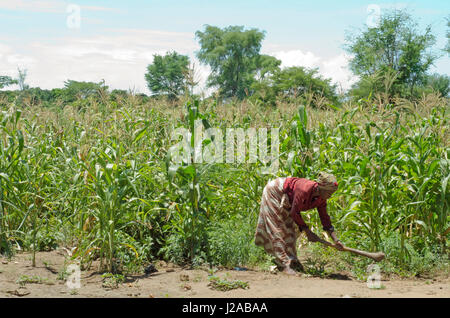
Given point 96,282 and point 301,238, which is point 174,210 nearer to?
point 96,282

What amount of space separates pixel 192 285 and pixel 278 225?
122cm

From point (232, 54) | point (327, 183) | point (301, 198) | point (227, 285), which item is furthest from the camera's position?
point (232, 54)

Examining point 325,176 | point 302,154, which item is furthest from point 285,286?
point 302,154

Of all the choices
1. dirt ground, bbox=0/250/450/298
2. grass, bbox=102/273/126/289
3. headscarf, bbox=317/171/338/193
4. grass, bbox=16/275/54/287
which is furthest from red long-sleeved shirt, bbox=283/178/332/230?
grass, bbox=16/275/54/287

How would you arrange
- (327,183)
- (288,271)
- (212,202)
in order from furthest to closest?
(212,202)
(288,271)
(327,183)

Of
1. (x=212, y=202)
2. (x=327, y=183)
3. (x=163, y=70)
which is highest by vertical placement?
(x=163, y=70)

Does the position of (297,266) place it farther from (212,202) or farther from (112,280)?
(112,280)

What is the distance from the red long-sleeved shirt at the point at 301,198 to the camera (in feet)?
16.5

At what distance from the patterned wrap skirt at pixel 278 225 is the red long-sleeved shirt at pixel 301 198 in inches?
3.6

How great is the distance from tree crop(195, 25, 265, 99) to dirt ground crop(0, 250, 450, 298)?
169 feet

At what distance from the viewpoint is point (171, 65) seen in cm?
5550

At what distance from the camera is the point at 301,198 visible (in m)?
5.05

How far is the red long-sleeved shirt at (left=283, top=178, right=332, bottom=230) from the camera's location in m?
5.03

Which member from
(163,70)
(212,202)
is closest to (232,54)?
(163,70)
